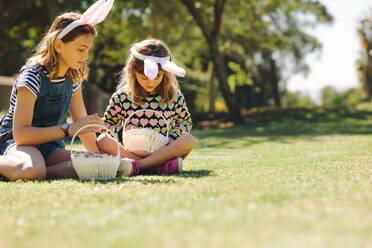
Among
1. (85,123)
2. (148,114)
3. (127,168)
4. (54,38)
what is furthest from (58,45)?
(127,168)

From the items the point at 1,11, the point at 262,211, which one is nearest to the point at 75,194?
the point at 262,211


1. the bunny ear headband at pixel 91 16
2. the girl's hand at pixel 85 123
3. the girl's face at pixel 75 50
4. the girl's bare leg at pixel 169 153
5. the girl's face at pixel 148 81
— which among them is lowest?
the girl's bare leg at pixel 169 153

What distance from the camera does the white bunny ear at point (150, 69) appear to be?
399 centimetres

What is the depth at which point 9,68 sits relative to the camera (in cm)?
1902

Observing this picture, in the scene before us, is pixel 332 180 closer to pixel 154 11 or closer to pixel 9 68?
pixel 154 11

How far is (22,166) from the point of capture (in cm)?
373

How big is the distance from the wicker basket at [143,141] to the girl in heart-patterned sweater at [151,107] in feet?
0.22

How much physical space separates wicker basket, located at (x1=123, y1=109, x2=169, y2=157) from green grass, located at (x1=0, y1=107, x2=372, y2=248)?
50 centimetres

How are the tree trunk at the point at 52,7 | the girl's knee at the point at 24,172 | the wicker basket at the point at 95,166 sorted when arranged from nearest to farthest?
the wicker basket at the point at 95,166 → the girl's knee at the point at 24,172 → the tree trunk at the point at 52,7

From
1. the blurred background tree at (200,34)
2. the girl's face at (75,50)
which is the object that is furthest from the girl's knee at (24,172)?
the blurred background tree at (200,34)

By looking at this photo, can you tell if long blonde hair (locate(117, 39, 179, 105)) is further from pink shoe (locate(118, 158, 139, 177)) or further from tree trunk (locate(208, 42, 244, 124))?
tree trunk (locate(208, 42, 244, 124))

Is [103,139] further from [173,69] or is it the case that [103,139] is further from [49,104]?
[173,69]

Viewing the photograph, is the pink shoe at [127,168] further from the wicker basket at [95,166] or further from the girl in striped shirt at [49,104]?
the girl in striped shirt at [49,104]

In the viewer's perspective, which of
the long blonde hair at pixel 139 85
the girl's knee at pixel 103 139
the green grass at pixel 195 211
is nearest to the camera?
the green grass at pixel 195 211
